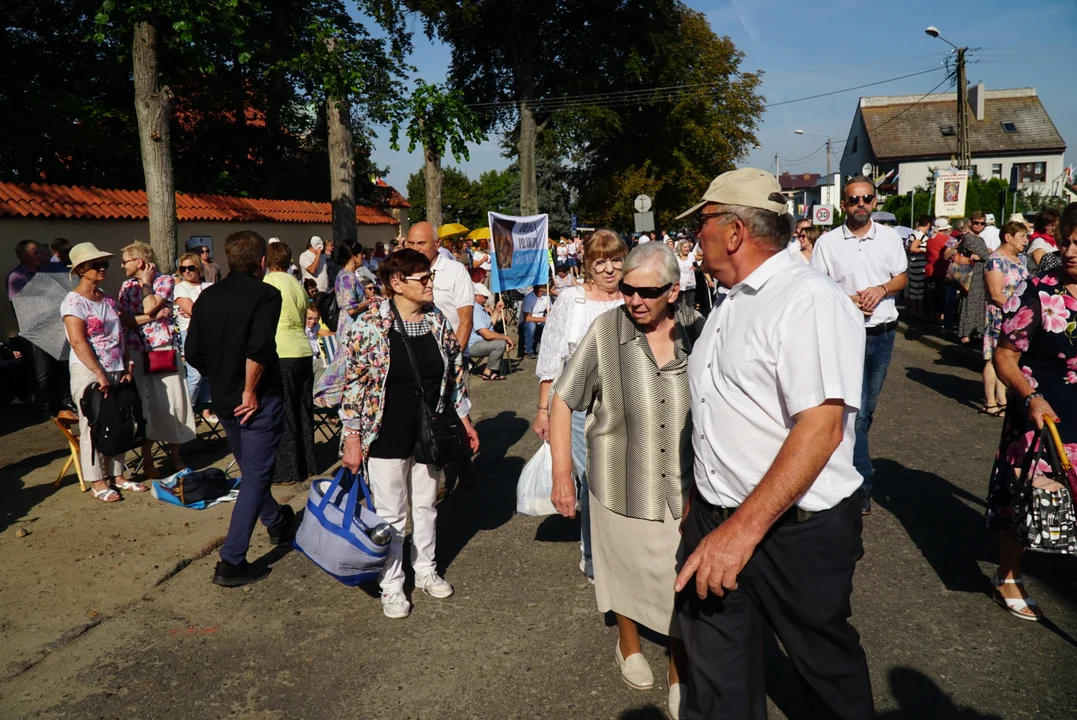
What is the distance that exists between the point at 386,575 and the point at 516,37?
30.9 meters

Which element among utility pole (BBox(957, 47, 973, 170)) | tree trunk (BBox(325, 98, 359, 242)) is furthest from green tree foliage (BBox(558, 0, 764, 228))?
tree trunk (BBox(325, 98, 359, 242))

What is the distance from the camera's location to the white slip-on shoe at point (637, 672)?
345 centimetres

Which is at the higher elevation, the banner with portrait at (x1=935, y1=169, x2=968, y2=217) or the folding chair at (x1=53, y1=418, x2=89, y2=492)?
the banner with portrait at (x1=935, y1=169, x2=968, y2=217)

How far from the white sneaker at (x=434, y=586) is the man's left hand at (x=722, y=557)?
2.41 meters

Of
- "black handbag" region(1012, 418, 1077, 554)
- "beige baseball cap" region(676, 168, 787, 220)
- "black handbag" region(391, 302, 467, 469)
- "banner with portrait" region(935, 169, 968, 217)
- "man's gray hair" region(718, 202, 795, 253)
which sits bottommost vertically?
"black handbag" region(1012, 418, 1077, 554)

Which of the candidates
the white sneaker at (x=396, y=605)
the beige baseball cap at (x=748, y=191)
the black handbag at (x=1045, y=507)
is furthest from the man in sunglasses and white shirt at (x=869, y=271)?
the beige baseball cap at (x=748, y=191)

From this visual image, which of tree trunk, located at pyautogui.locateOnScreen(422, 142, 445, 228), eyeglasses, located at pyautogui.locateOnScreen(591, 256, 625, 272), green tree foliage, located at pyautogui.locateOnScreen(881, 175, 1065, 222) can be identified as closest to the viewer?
eyeglasses, located at pyautogui.locateOnScreen(591, 256, 625, 272)

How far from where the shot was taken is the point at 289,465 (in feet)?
21.7

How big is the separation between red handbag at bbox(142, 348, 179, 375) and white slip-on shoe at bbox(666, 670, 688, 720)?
204 inches

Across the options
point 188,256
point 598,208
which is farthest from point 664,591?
point 598,208

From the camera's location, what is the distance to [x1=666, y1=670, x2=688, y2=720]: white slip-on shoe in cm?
324

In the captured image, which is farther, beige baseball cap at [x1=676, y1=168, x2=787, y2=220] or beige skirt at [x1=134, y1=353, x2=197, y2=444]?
beige skirt at [x1=134, y1=353, x2=197, y2=444]

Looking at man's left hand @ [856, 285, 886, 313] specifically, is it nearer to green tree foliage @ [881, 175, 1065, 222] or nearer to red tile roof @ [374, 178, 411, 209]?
green tree foliage @ [881, 175, 1065, 222]

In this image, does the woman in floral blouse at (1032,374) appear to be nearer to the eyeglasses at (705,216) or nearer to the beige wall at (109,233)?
the eyeglasses at (705,216)
